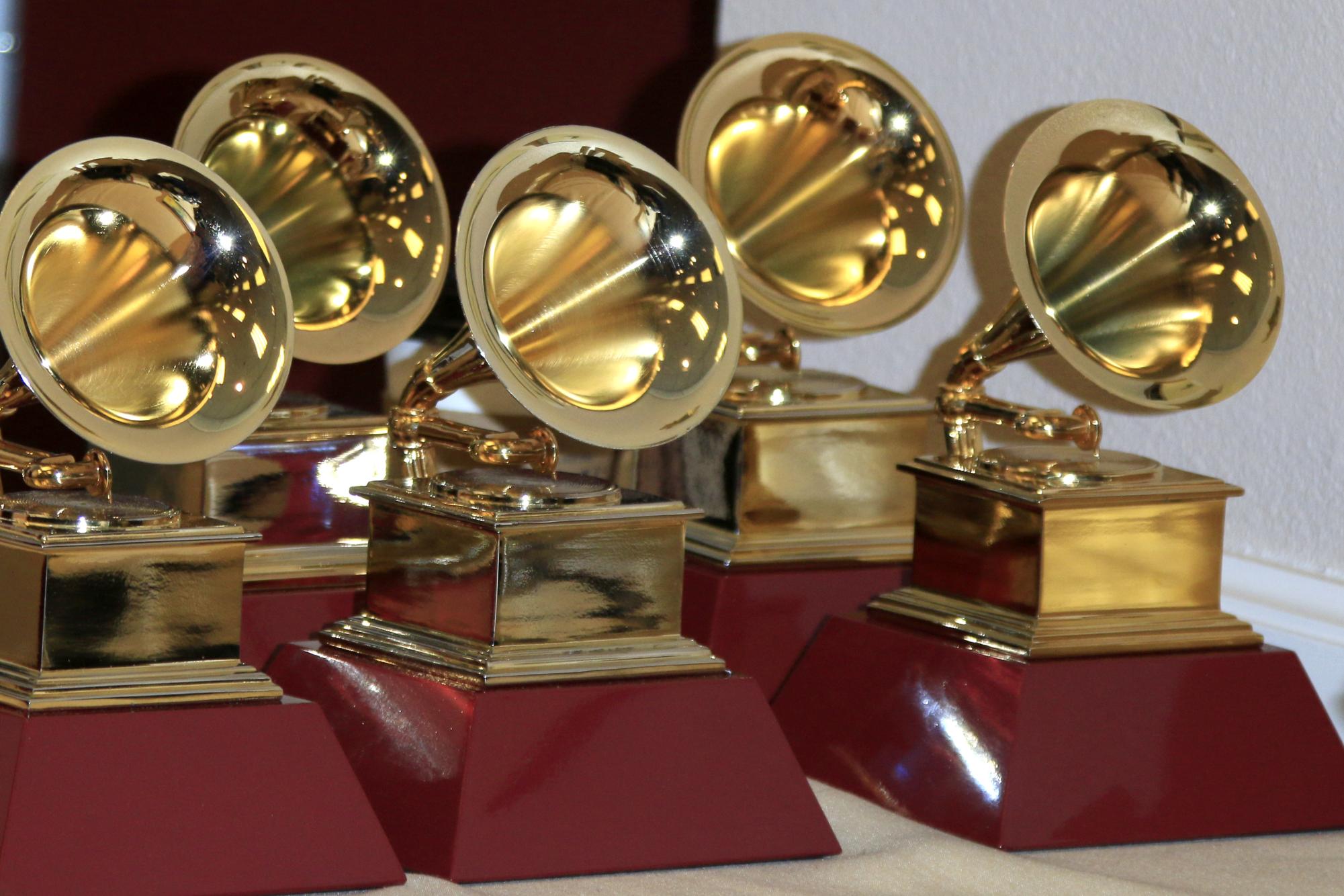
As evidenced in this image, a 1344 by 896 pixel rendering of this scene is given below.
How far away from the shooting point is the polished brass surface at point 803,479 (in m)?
2.16

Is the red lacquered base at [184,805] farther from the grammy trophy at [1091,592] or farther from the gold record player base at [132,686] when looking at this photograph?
the grammy trophy at [1091,592]

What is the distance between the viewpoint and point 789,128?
7.66 ft

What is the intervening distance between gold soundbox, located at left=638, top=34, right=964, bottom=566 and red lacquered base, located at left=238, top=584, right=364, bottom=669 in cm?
37

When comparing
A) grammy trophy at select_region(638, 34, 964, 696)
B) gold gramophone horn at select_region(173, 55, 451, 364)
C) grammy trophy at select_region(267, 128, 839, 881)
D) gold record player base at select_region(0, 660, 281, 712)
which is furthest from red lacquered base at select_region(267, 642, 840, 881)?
gold gramophone horn at select_region(173, 55, 451, 364)

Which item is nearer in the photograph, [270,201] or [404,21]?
[270,201]

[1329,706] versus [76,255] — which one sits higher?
[76,255]

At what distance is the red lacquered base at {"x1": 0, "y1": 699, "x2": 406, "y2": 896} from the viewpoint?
5.05 feet

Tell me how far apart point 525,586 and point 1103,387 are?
1.96 ft

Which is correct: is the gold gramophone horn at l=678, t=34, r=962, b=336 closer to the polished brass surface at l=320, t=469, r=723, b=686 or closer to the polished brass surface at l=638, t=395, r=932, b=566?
the polished brass surface at l=638, t=395, r=932, b=566

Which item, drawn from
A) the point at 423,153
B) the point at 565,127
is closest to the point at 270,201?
the point at 423,153

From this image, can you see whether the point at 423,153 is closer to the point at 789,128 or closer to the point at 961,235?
the point at 789,128

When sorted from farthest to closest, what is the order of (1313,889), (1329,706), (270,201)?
(1329,706), (270,201), (1313,889)

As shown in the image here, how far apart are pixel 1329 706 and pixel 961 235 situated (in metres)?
0.64

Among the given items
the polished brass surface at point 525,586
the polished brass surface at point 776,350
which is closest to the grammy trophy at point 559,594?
the polished brass surface at point 525,586
